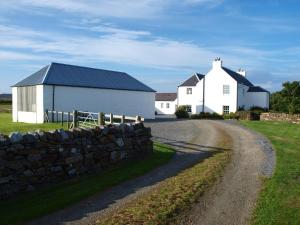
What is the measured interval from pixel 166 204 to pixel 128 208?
94cm

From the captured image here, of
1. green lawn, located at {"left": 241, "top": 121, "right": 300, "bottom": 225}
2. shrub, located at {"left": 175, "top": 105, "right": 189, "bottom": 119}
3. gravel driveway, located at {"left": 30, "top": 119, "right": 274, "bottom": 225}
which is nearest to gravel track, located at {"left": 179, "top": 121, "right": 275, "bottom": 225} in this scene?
gravel driveway, located at {"left": 30, "top": 119, "right": 274, "bottom": 225}

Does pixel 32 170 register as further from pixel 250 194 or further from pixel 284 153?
pixel 284 153

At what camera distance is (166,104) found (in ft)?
257

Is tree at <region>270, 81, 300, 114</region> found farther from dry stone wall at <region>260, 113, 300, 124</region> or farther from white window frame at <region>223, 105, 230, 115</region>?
dry stone wall at <region>260, 113, 300, 124</region>

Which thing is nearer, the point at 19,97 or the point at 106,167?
the point at 106,167

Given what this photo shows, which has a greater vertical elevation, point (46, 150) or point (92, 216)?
point (46, 150)

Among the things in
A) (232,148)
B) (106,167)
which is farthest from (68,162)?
(232,148)

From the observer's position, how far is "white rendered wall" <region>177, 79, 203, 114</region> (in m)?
56.6

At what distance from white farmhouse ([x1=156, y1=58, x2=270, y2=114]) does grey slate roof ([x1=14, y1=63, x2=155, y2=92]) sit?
10.6 metres

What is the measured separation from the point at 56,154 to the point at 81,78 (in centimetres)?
3066

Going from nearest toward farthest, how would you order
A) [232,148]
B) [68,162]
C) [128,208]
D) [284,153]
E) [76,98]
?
[128,208] → [68,162] → [284,153] → [232,148] → [76,98]

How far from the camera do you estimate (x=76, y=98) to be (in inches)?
1565

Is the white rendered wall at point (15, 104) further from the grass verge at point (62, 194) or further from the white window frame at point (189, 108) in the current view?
the grass verge at point (62, 194)

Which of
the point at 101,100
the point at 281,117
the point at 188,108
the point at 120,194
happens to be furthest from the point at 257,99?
the point at 120,194
